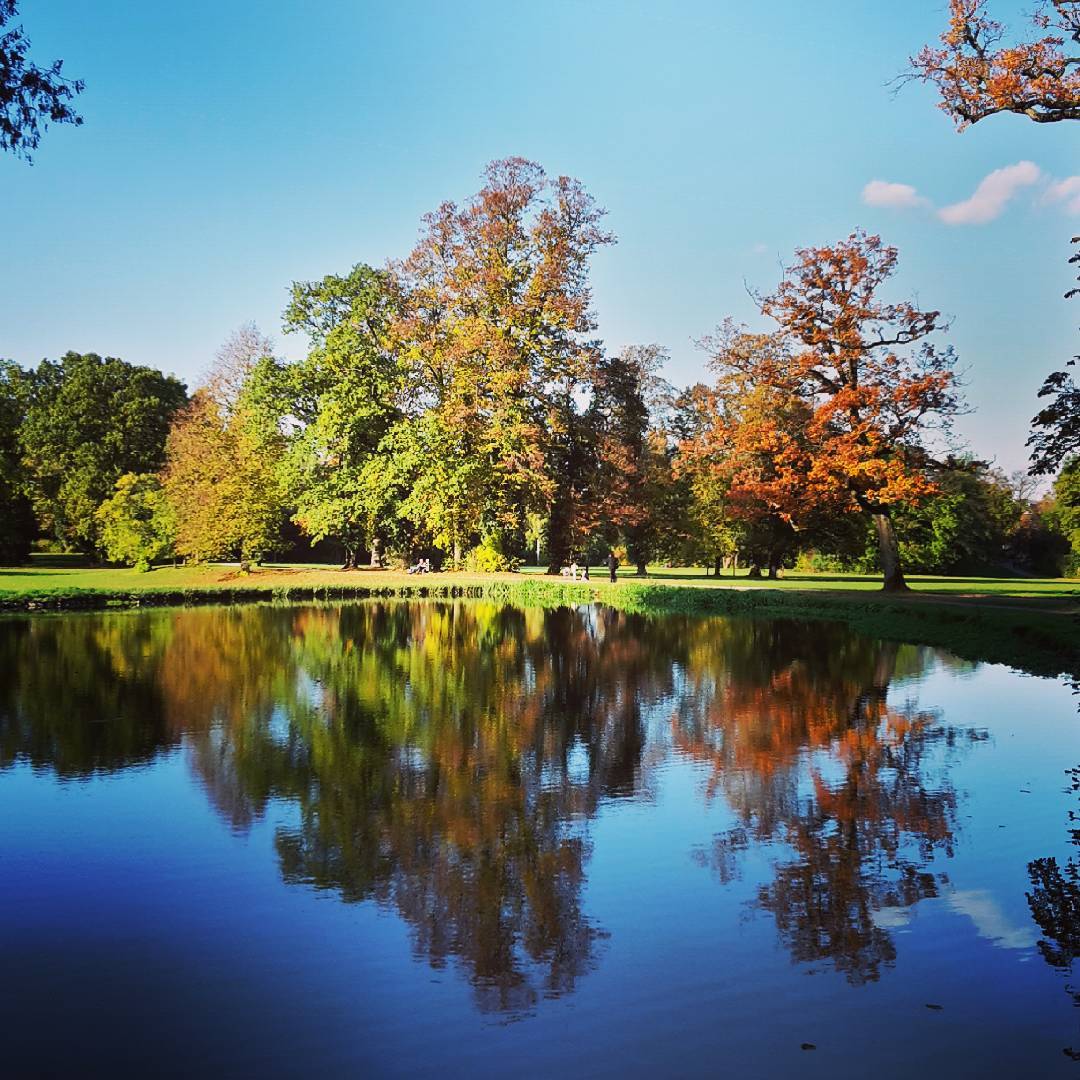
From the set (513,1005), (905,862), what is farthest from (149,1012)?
(905,862)

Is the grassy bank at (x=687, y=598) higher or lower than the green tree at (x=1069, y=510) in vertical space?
lower

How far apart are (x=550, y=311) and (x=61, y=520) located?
132 ft

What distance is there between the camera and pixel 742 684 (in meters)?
15.4

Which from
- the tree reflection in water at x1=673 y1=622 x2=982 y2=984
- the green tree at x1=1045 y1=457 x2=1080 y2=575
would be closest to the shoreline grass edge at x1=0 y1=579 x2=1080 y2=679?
the tree reflection in water at x1=673 y1=622 x2=982 y2=984

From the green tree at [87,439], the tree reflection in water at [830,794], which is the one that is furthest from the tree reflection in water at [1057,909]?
the green tree at [87,439]

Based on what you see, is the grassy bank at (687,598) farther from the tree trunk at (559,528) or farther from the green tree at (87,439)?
the green tree at (87,439)

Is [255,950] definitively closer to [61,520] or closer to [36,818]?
[36,818]

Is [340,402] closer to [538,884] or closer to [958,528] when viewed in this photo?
[538,884]

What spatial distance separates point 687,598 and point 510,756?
2347 centimetres


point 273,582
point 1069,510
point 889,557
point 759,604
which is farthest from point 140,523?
point 1069,510

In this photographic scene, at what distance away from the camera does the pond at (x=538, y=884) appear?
450 centimetres

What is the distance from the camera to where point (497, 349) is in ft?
129

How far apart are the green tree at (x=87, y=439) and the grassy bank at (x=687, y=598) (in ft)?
30.3

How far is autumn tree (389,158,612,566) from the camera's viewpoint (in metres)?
40.0
